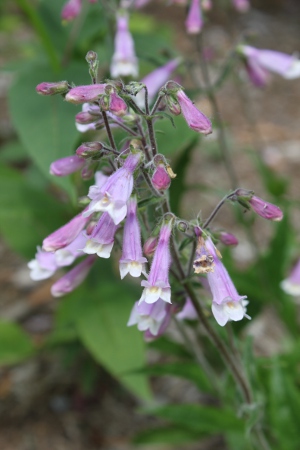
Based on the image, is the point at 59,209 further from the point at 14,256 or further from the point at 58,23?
the point at 14,256

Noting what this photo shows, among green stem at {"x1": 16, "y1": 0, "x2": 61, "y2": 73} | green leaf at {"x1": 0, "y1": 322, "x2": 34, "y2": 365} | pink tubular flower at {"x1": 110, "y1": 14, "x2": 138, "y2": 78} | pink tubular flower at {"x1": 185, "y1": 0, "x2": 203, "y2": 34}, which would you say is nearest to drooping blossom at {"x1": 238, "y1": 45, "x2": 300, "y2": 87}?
pink tubular flower at {"x1": 185, "y1": 0, "x2": 203, "y2": 34}

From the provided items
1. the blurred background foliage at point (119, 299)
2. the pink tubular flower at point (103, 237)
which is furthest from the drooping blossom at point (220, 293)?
the blurred background foliage at point (119, 299)

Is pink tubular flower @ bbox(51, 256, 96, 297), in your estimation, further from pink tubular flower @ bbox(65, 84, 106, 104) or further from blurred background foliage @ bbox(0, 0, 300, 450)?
pink tubular flower @ bbox(65, 84, 106, 104)

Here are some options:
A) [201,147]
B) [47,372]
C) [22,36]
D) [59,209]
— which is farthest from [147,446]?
[22,36]

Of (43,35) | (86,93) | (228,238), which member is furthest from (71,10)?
(228,238)

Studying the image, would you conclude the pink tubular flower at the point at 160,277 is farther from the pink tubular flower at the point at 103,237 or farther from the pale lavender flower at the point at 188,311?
the pale lavender flower at the point at 188,311

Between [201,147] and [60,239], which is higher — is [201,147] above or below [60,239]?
below

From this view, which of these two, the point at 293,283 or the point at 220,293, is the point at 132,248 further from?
the point at 293,283
